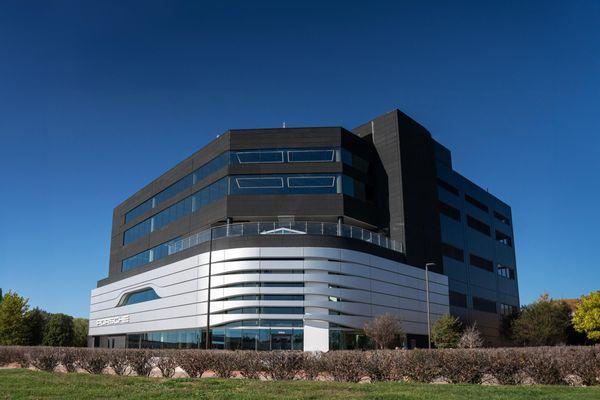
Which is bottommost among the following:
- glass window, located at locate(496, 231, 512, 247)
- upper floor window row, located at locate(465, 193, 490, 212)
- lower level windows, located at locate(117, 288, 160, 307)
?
lower level windows, located at locate(117, 288, 160, 307)

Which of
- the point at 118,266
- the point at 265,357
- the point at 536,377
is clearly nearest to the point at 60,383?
the point at 265,357

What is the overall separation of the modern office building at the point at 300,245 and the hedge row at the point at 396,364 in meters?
21.6

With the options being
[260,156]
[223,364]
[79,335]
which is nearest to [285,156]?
[260,156]

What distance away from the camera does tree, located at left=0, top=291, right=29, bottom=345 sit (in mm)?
70312

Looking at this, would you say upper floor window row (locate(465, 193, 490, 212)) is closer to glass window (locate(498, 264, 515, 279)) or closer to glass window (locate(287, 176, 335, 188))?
glass window (locate(498, 264, 515, 279))

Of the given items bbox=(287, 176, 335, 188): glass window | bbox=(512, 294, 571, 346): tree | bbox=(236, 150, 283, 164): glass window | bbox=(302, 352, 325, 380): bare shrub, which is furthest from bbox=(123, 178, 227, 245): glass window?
bbox=(512, 294, 571, 346): tree

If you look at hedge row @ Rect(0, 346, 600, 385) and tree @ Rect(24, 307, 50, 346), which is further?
tree @ Rect(24, 307, 50, 346)

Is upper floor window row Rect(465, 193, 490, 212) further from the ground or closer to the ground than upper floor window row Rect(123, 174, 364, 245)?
further from the ground

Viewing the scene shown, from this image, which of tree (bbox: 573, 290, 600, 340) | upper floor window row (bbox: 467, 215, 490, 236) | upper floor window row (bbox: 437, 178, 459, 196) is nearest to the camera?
upper floor window row (bbox: 437, 178, 459, 196)

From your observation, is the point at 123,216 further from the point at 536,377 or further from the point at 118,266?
the point at 536,377

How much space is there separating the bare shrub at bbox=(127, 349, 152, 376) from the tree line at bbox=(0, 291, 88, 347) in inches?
2205

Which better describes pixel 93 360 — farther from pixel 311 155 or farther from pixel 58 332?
pixel 58 332

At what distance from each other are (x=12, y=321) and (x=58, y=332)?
22.6ft

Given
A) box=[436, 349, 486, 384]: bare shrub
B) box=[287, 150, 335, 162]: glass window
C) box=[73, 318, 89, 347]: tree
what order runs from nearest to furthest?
box=[436, 349, 486, 384]: bare shrub < box=[287, 150, 335, 162]: glass window < box=[73, 318, 89, 347]: tree
